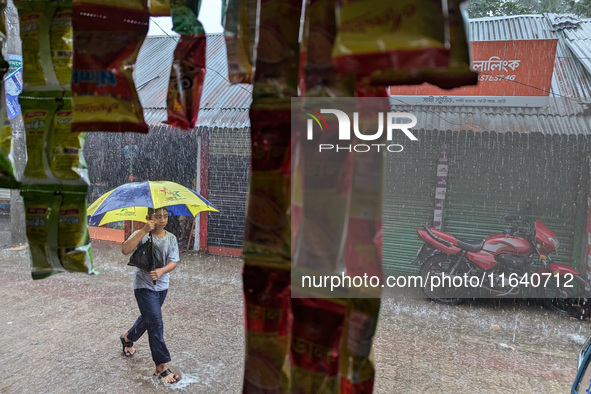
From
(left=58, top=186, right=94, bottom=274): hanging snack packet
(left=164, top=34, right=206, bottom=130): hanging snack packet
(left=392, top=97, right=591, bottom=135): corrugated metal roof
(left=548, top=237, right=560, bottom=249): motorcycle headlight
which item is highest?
(left=392, top=97, right=591, bottom=135): corrugated metal roof

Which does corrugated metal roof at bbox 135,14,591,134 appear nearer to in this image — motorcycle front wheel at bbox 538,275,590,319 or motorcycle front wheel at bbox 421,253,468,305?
motorcycle front wheel at bbox 421,253,468,305

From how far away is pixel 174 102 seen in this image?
1454 millimetres

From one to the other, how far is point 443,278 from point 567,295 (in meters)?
1.79

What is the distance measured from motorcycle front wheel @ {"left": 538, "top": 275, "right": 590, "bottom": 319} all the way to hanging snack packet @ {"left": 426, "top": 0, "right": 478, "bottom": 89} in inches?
276

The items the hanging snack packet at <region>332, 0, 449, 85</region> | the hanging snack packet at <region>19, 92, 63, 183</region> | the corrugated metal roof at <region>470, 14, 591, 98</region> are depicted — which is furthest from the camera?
the corrugated metal roof at <region>470, 14, 591, 98</region>

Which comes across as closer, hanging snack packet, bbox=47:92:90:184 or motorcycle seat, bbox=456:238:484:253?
hanging snack packet, bbox=47:92:90:184

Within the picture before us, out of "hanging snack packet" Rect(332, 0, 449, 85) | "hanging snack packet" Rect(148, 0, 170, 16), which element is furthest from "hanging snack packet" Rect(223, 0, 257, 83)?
"hanging snack packet" Rect(332, 0, 449, 85)

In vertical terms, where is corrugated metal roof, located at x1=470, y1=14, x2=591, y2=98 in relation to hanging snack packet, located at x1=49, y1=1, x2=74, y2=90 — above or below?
above

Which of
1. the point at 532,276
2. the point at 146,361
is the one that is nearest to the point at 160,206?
the point at 146,361

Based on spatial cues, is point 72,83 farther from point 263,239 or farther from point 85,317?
point 85,317

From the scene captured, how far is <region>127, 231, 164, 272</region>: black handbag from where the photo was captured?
13.9 feet

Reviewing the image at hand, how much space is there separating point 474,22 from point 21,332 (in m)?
10.0

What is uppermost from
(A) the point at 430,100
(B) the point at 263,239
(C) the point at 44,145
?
(A) the point at 430,100

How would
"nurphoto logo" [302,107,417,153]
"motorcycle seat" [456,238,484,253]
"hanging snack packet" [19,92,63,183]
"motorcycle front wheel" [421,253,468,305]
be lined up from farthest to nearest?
"motorcycle front wheel" [421,253,468,305] → "motorcycle seat" [456,238,484,253] → "hanging snack packet" [19,92,63,183] → "nurphoto logo" [302,107,417,153]
